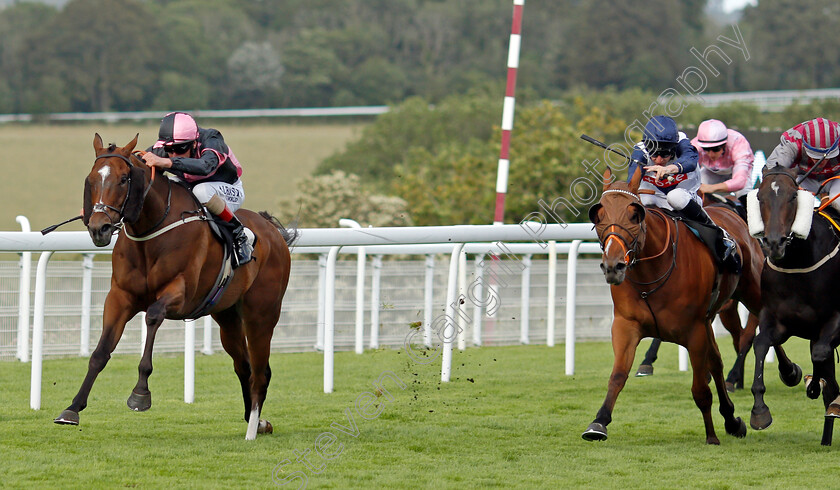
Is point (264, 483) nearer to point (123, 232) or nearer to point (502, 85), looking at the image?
point (123, 232)

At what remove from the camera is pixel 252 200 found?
123 feet

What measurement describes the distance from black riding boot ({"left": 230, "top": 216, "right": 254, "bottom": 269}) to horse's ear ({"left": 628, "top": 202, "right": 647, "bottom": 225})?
2.08 metres

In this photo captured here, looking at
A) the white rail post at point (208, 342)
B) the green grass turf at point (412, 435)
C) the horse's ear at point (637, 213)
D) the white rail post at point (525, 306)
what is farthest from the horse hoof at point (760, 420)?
the white rail post at point (525, 306)

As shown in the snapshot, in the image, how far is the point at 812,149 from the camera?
6.28 metres

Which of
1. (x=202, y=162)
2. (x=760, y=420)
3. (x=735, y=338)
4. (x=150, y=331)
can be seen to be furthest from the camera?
(x=735, y=338)

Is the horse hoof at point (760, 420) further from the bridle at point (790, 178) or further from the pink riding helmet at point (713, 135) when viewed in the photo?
the pink riding helmet at point (713, 135)

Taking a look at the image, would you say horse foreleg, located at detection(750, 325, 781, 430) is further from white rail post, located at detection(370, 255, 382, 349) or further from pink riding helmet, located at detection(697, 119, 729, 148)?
white rail post, located at detection(370, 255, 382, 349)

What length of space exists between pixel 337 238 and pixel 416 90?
52.3m

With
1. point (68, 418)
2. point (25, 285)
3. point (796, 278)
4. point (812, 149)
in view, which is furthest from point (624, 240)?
point (25, 285)

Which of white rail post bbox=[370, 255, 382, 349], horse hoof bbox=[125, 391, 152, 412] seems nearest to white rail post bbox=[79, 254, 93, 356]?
white rail post bbox=[370, 255, 382, 349]

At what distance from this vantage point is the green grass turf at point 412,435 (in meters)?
4.94

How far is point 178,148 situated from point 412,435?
2036 mm

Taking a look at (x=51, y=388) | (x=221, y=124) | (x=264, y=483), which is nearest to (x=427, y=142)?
(x=221, y=124)

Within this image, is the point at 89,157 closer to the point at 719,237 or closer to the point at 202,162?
the point at 202,162
